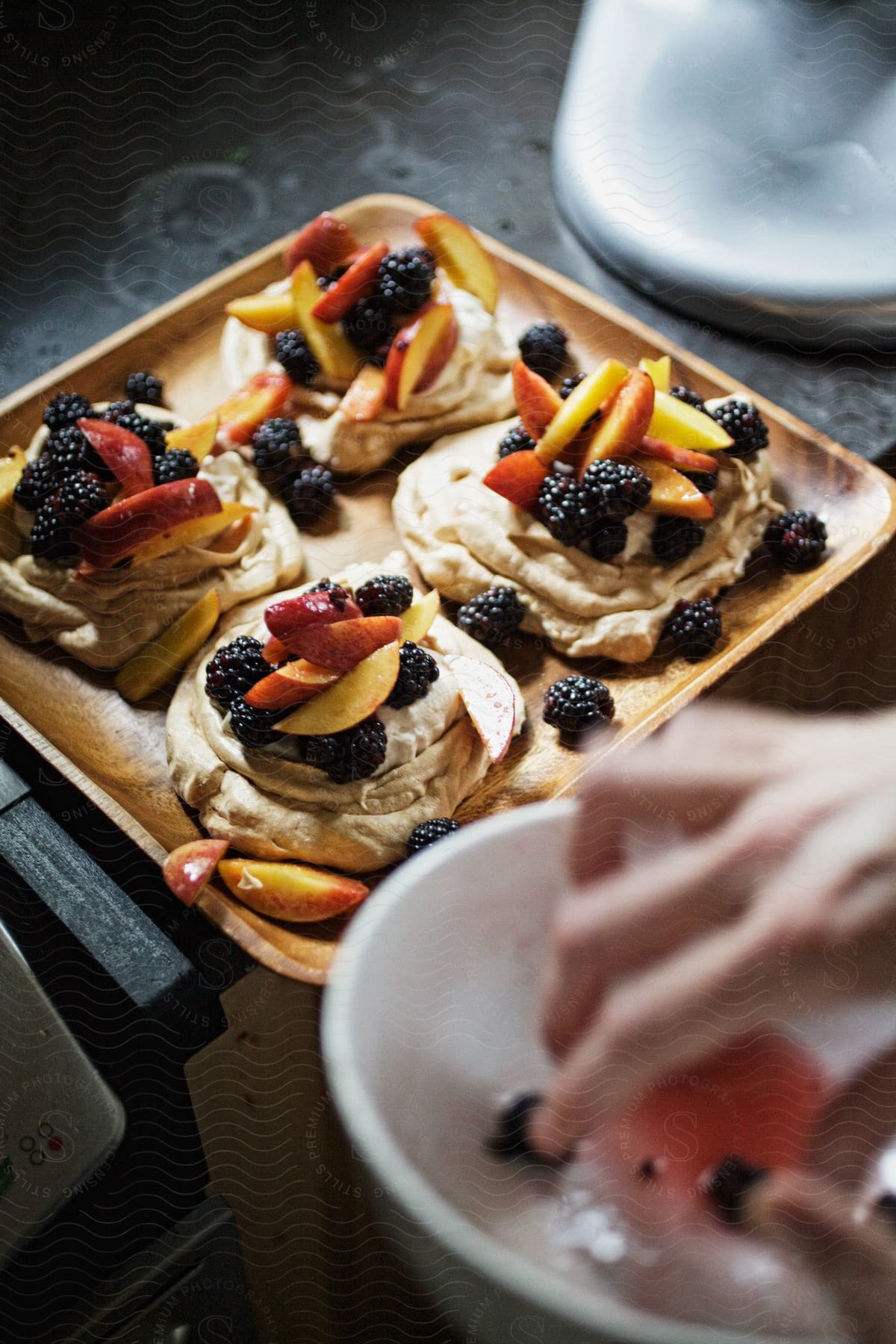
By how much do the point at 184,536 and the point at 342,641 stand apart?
9.9 inches

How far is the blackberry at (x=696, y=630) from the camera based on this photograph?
99cm

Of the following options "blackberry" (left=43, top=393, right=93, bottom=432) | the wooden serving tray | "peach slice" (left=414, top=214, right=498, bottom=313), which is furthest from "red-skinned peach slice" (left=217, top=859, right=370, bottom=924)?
"peach slice" (left=414, top=214, right=498, bottom=313)

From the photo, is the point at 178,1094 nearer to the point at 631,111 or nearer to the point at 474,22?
the point at 631,111

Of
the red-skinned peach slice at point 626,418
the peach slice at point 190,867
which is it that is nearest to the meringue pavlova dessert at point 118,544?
the peach slice at point 190,867

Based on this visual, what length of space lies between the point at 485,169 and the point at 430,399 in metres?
0.26

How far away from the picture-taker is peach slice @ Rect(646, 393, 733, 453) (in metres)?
1.02

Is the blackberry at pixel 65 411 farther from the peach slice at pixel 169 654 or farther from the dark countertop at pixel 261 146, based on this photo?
the peach slice at pixel 169 654

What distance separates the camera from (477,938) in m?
0.51

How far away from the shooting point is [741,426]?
1050 mm

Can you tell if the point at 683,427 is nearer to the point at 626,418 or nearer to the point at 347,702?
the point at 626,418

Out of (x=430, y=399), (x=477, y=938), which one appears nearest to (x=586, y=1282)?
(x=477, y=938)

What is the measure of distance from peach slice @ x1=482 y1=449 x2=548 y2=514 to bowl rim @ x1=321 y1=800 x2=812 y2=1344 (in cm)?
61

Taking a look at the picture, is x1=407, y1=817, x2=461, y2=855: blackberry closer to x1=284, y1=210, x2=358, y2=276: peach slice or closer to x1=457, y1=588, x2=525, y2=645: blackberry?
x1=457, y1=588, x2=525, y2=645: blackberry

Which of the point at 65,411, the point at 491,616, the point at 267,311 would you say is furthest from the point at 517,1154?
the point at 267,311
